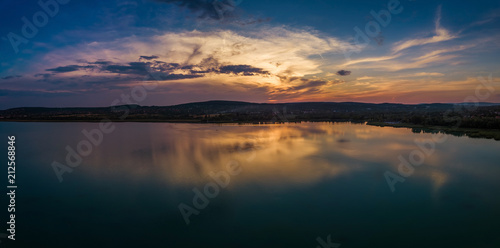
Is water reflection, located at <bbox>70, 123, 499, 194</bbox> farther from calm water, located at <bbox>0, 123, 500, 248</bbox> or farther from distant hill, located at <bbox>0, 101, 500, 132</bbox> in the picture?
distant hill, located at <bbox>0, 101, 500, 132</bbox>

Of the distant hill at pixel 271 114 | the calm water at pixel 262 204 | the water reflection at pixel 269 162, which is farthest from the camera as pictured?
the distant hill at pixel 271 114

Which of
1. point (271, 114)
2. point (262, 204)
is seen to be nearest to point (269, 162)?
point (262, 204)

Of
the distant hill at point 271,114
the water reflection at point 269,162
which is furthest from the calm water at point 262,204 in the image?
the distant hill at point 271,114

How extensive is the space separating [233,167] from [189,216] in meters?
5.44

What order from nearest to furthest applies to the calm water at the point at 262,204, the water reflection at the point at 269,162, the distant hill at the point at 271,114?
the calm water at the point at 262,204, the water reflection at the point at 269,162, the distant hill at the point at 271,114

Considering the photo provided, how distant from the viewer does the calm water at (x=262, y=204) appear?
5.62 m

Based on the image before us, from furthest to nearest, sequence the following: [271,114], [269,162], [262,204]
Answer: [271,114], [269,162], [262,204]

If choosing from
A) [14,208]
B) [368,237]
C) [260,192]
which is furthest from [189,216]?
[14,208]

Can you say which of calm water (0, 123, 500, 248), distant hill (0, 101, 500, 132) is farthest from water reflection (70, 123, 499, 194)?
distant hill (0, 101, 500, 132)

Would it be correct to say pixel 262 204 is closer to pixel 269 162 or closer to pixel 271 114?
pixel 269 162

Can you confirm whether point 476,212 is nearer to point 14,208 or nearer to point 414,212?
point 414,212

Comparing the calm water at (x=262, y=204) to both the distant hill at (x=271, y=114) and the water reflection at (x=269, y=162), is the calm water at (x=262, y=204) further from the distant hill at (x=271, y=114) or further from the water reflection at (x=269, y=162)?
the distant hill at (x=271, y=114)

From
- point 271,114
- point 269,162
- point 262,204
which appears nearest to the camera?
point 262,204

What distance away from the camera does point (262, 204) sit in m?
7.44
